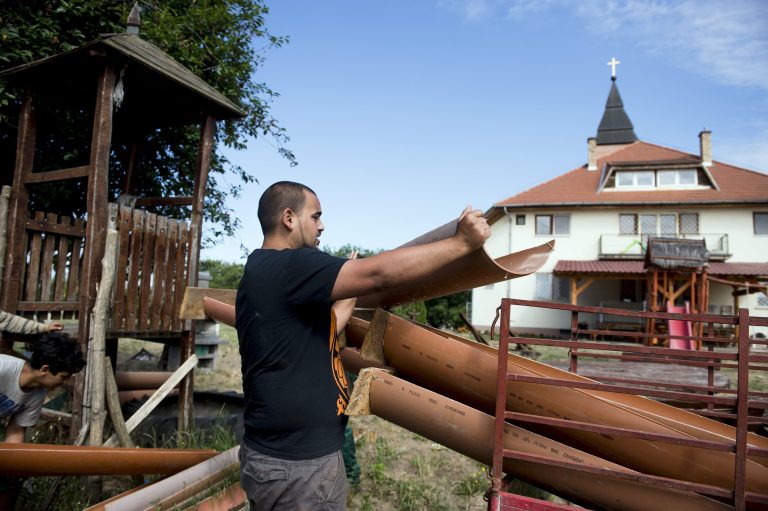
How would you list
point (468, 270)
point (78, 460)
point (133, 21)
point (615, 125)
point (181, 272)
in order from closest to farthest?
1. point (468, 270)
2. point (78, 460)
3. point (181, 272)
4. point (133, 21)
5. point (615, 125)

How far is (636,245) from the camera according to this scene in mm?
24672

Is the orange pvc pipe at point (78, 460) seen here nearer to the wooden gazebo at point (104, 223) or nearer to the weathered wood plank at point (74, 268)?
the wooden gazebo at point (104, 223)

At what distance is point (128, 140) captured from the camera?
→ 6.98 meters

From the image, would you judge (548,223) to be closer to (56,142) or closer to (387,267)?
(56,142)

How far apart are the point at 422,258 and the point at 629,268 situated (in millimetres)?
23988

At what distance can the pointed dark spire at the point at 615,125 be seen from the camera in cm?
3500

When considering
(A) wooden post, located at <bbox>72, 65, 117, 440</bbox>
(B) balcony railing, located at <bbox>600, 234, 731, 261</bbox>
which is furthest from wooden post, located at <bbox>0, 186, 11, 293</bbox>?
(B) balcony railing, located at <bbox>600, 234, 731, 261</bbox>

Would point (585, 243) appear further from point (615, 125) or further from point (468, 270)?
point (468, 270)

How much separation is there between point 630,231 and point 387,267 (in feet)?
87.4

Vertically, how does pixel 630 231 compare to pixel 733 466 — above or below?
above

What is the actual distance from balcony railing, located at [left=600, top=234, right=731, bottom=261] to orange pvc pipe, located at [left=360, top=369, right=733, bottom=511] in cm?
2427

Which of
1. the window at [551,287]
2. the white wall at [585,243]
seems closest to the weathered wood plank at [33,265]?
the white wall at [585,243]

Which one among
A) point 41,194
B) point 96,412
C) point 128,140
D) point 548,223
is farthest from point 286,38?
point 548,223

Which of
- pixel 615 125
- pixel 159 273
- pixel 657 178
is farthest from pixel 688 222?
pixel 159 273
